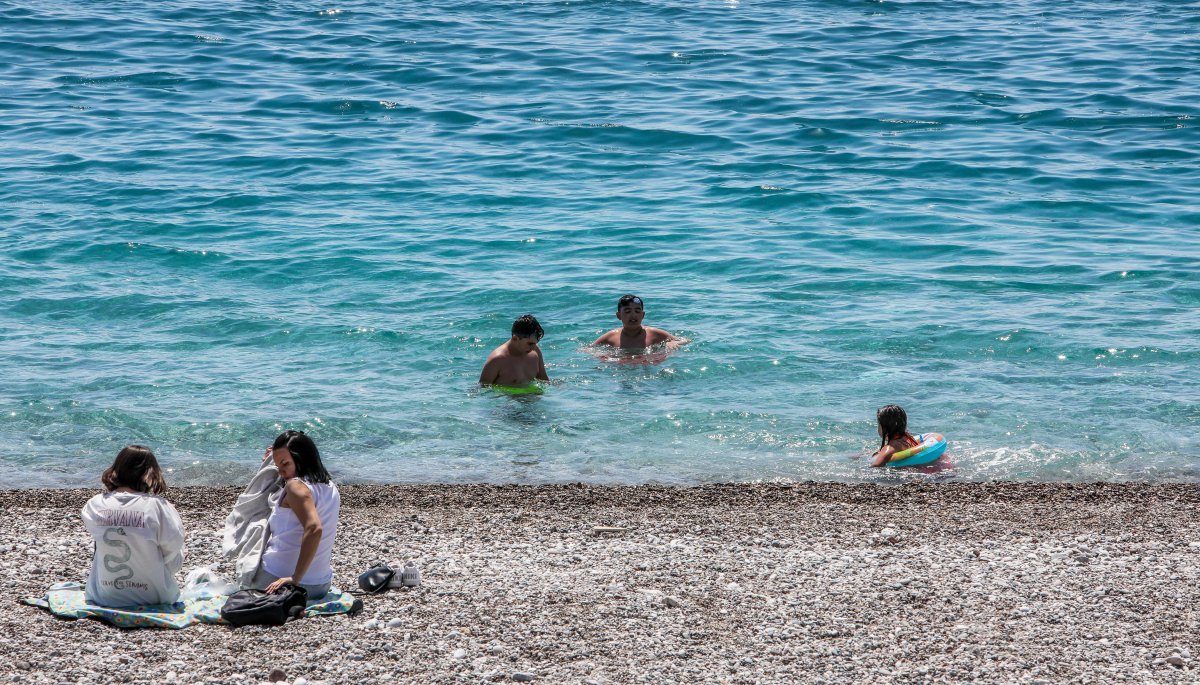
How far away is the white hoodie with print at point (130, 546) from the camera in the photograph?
6.77m

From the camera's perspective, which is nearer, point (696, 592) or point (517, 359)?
point (696, 592)

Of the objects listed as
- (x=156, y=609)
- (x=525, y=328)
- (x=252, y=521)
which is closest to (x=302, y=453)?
(x=252, y=521)

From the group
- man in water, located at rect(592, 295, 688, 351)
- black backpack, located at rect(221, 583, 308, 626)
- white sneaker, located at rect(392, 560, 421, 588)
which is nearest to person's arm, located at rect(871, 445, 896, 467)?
man in water, located at rect(592, 295, 688, 351)

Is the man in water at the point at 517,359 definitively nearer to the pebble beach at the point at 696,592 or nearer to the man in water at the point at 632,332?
the man in water at the point at 632,332

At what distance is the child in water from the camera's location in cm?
1023

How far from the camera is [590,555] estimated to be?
784cm

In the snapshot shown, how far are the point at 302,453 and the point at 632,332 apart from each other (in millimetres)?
6956

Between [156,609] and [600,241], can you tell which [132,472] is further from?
[600,241]

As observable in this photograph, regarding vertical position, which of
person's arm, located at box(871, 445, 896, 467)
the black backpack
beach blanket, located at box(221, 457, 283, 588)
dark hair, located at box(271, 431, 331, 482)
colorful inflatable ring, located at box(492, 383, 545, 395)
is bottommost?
person's arm, located at box(871, 445, 896, 467)

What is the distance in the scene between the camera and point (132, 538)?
266 inches

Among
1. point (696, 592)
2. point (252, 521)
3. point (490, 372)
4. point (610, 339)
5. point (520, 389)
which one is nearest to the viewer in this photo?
point (696, 592)

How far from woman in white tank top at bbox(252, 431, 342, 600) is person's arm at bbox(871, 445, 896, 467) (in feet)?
15.9

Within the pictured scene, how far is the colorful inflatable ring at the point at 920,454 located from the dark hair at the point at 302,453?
16.1 feet

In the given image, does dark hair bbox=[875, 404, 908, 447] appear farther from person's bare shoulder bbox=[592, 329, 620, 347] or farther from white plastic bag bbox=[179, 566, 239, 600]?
white plastic bag bbox=[179, 566, 239, 600]
